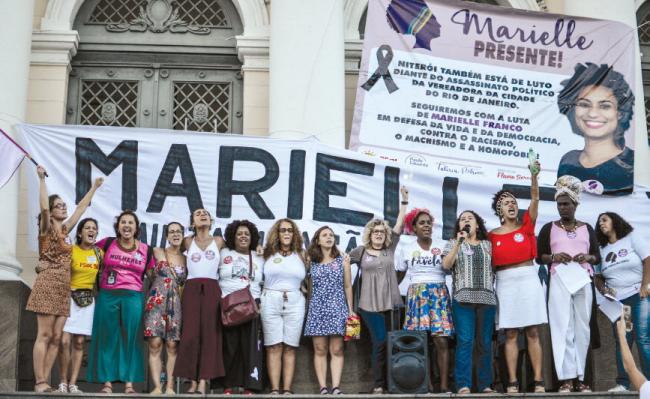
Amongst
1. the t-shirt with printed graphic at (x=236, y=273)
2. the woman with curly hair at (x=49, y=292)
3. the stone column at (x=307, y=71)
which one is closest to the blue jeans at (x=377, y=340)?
the t-shirt with printed graphic at (x=236, y=273)

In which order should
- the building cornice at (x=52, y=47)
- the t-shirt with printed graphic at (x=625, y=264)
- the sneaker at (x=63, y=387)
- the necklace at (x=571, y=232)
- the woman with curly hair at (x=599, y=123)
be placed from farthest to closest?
the building cornice at (x=52, y=47) → the woman with curly hair at (x=599, y=123) → the t-shirt with printed graphic at (x=625, y=264) → the necklace at (x=571, y=232) → the sneaker at (x=63, y=387)

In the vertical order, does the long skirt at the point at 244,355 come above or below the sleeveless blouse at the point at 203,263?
below

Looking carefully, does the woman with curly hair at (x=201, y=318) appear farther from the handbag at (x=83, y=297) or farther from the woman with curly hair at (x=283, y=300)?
the handbag at (x=83, y=297)

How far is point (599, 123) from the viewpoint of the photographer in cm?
1348

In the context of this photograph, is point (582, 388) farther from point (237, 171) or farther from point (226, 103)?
point (226, 103)

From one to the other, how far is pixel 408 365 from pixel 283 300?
1.34 meters

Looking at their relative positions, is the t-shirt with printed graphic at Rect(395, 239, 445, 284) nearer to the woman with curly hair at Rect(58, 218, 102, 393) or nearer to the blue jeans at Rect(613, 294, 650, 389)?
the blue jeans at Rect(613, 294, 650, 389)

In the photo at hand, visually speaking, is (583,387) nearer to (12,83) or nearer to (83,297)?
(83,297)

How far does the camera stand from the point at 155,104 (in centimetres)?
1475

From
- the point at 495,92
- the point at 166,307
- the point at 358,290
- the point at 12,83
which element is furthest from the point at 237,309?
the point at 495,92

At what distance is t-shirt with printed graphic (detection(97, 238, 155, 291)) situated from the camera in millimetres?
10242

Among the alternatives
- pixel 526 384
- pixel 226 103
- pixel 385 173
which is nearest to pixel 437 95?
pixel 385 173

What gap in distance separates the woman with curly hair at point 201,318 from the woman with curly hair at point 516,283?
2.60 m

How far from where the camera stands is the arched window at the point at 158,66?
14688 millimetres
